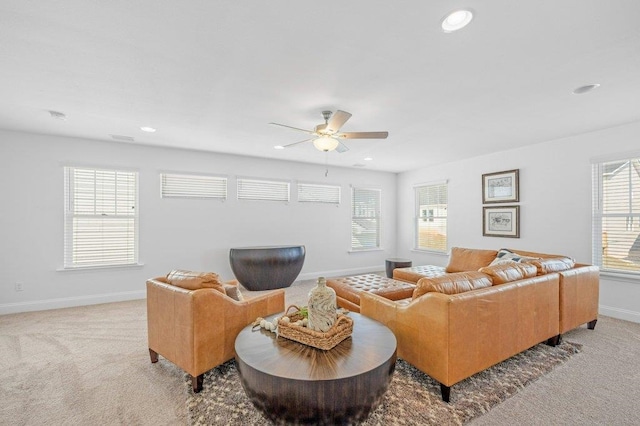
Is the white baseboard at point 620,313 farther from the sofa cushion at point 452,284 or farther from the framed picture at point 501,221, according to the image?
the sofa cushion at point 452,284

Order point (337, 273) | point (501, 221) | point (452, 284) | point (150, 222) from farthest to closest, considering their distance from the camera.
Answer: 1. point (337, 273)
2. point (501, 221)
3. point (150, 222)
4. point (452, 284)

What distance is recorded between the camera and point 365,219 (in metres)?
7.14

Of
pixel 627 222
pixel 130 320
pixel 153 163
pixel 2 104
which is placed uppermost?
pixel 2 104

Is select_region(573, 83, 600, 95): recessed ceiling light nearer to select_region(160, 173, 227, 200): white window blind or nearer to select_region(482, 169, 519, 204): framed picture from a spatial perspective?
select_region(482, 169, 519, 204): framed picture

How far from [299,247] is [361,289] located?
213 centimetres

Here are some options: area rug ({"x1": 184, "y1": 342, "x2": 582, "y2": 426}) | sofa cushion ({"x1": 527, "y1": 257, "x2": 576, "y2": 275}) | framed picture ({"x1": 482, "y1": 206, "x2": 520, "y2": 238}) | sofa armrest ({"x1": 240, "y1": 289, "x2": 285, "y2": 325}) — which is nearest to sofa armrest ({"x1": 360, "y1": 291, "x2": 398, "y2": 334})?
area rug ({"x1": 184, "y1": 342, "x2": 582, "y2": 426})

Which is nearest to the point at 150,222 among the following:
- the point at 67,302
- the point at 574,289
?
the point at 67,302

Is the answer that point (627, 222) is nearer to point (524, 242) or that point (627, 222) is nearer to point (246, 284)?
point (524, 242)

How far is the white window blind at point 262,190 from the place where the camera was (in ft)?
18.5

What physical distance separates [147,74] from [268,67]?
3.42 ft

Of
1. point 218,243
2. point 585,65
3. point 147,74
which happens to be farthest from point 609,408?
point 218,243

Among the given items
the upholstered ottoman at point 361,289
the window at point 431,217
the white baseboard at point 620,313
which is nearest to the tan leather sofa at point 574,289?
the white baseboard at point 620,313

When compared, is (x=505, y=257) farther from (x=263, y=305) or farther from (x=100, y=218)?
(x=100, y=218)

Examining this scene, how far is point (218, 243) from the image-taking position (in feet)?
17.6
